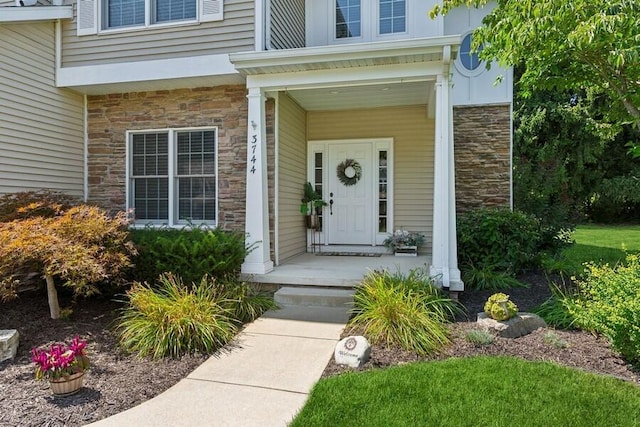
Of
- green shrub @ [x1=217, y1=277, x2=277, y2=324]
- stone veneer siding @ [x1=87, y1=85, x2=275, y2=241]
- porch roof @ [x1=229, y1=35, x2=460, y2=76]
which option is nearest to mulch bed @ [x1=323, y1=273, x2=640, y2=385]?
green shrub @ [x1=217, y1=277, x2=277, y2=324]

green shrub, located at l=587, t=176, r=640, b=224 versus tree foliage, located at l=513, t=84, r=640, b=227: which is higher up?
tree foliage, located at l=513, t=84, r=640, b=227

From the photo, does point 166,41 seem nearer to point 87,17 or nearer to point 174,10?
point 174,10

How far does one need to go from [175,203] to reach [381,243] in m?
3.97

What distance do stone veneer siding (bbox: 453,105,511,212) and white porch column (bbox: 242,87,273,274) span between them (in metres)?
4.18

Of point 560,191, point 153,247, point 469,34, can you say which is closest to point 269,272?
point 153,247

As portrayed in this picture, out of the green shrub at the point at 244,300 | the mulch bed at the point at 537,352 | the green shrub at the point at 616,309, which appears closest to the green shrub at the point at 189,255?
the green shrub at the point at 244,300

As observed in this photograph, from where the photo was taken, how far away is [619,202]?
20125mm

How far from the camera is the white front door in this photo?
835cm

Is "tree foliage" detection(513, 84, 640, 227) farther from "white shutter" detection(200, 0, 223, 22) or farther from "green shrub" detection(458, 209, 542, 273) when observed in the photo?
"white shutter" detection(200, 0, 223, 22)

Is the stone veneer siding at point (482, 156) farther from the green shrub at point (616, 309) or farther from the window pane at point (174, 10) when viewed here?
the window pane at point (174, 10)

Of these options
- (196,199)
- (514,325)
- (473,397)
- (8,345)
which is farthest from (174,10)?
(473,397)

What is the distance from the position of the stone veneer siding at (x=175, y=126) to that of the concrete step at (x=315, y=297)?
147 centimetres

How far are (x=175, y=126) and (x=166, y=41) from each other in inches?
52.0

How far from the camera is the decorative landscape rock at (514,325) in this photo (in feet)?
13.9
